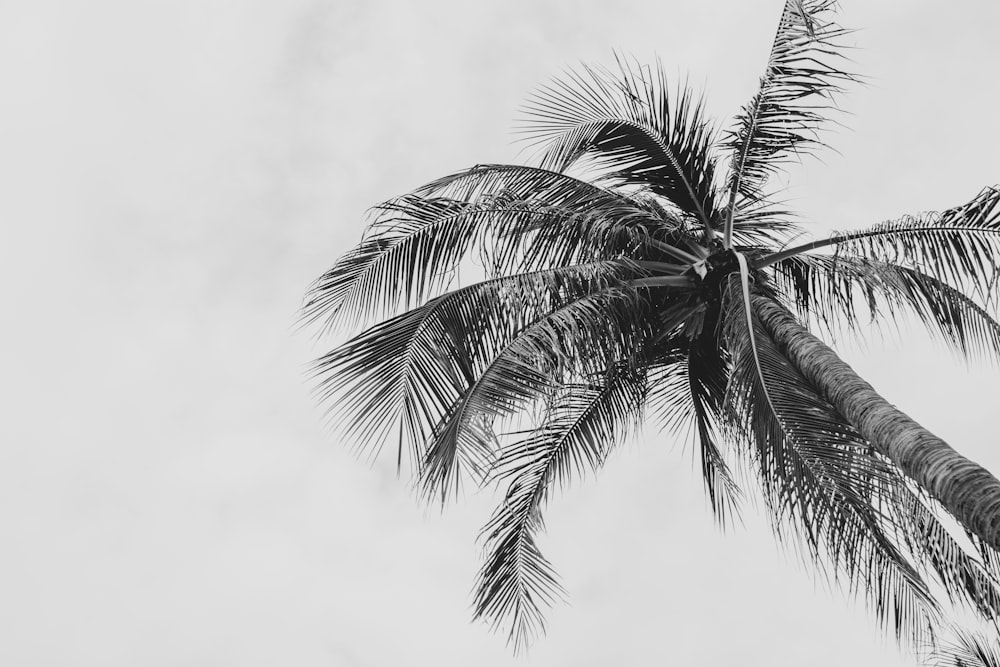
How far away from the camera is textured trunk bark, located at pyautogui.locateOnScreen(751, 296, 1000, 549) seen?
5086 mm

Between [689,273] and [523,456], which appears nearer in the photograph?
[689,273]

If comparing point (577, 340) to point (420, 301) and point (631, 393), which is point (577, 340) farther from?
point (631, 393)

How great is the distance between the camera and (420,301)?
858cm

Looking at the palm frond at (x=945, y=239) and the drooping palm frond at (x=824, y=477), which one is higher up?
the palm frond at (x=945, y=239)

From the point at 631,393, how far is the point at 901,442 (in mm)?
4205

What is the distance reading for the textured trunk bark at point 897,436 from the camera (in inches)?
200

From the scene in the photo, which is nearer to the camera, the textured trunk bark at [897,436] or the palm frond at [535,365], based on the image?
the textured trunk bark at [897,436]

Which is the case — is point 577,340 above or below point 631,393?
below

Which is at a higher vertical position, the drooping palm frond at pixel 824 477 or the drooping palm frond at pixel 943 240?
the drooping palm frond at pixel 943 240

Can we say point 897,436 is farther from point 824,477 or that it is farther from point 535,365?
point 535,365

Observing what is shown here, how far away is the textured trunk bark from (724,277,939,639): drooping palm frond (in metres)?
0.22

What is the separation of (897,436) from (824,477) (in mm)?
740

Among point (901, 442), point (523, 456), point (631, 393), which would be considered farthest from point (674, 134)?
point (901, 442)

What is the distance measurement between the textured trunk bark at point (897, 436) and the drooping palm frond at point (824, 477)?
0.22 m
